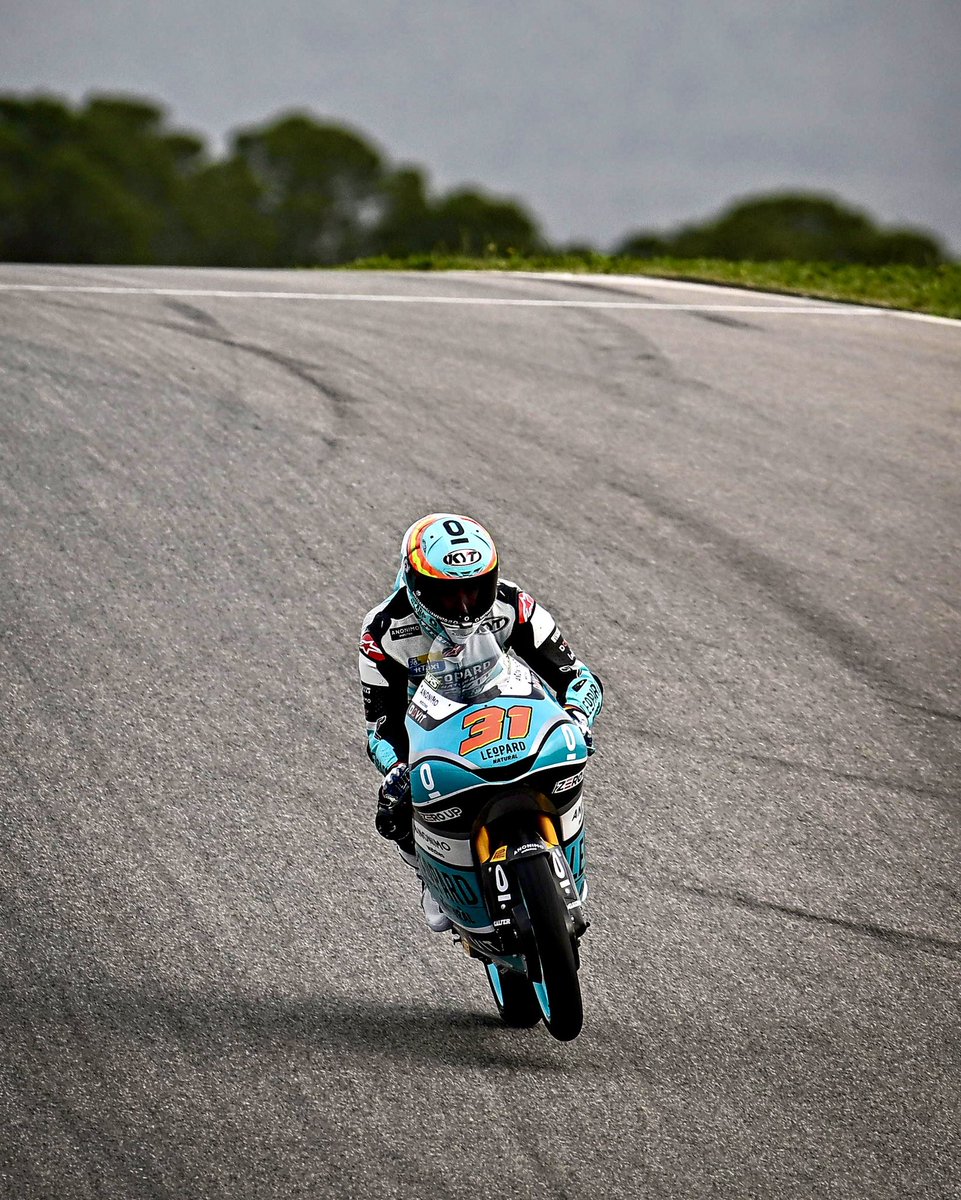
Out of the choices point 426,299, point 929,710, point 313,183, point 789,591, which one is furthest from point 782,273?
point 313,183

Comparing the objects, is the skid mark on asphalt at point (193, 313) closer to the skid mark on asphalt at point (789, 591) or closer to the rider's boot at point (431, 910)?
the skid mark on asphalt at point (789, 591)

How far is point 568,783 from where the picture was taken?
14.4 ft

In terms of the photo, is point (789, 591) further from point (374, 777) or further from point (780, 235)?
point (780, 235)

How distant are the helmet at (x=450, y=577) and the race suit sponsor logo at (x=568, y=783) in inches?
25.5

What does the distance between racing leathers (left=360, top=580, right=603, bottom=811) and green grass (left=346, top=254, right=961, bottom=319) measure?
43.2ft

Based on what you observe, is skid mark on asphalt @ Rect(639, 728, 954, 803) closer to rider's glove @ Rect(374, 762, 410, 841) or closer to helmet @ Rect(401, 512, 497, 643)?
rider's glove @ Rect(374, 762, 410, 841)

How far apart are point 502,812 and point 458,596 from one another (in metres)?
0.81

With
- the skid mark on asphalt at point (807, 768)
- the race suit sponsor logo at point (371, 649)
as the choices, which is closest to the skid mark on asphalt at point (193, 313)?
the skid mark on asphalt at point (807, 768)

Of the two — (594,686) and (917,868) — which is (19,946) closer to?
(594,686)

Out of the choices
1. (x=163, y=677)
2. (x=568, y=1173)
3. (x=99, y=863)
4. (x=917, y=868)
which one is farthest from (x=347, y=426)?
(x=568, y=1173)

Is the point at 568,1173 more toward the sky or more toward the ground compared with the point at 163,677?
more toward the ground

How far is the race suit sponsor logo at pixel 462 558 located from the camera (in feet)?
14.3

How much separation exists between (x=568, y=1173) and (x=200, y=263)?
49277mm

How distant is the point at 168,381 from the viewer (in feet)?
37.1
